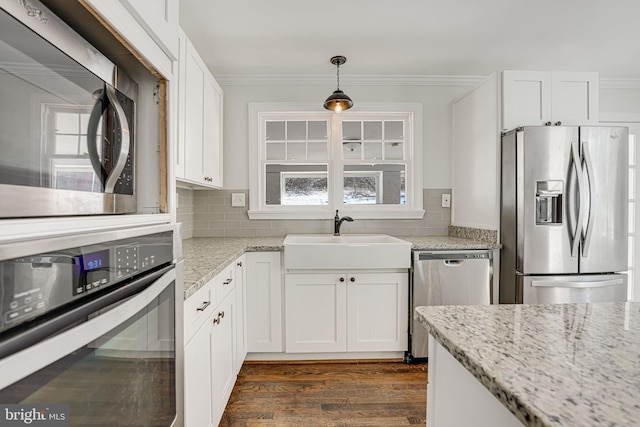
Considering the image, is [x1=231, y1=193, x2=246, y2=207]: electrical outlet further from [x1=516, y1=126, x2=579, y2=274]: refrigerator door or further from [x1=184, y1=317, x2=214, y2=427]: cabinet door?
[x1=516, y1=126, x2=579, y2=274]: refrigerator door

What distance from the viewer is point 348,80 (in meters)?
2.92

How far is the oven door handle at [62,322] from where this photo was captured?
16.2 inches

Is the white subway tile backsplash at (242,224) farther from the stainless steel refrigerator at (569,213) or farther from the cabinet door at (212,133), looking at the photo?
the stainless steel refrigerator at (569,213)

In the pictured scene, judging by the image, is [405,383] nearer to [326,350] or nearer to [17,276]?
[326,350]

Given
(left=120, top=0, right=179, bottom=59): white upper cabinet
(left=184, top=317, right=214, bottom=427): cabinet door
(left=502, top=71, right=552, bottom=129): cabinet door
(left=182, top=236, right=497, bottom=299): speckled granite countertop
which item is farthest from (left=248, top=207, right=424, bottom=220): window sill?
(left=120, top=0, right=179, bottom=59): white upper cabinet

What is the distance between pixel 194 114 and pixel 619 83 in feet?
13.0

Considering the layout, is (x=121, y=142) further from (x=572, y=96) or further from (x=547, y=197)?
(x=572, y=96)

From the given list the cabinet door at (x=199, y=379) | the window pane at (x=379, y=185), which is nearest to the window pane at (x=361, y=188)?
the window pane at (x=379, y=185)

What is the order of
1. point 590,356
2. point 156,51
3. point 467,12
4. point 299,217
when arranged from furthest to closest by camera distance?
point 299,217 → point 467,12 → point 156,51 → point 590,356

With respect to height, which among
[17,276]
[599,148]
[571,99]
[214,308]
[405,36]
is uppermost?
[405,36]

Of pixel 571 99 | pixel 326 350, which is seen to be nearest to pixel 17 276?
pixel 326 350

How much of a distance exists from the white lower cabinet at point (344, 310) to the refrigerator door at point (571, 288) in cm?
84

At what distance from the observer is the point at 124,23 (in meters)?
0.76

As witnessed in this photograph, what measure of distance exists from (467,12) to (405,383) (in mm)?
2463
